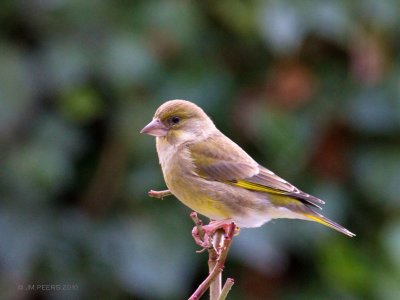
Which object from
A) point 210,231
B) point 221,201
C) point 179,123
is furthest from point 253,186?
point 210,231

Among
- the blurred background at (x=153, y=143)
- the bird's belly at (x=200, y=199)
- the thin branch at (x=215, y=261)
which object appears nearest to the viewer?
the thin branch at (x=215, y=261)

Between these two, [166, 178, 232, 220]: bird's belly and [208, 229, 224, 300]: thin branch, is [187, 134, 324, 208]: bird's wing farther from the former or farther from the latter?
[208, 229, 224, 300]: thin branch

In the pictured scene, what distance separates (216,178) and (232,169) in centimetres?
7

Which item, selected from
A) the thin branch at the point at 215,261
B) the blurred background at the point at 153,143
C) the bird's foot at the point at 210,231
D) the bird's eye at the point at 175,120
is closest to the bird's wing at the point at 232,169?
the bird's eye at the point at 175,120

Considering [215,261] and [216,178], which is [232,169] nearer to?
[216,178]

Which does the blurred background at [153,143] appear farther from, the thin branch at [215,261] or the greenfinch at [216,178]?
the thin branch at [215,261]

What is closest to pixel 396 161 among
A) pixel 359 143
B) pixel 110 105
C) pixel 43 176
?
pixel 359 143

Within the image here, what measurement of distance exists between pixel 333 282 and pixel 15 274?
1588 millimetres

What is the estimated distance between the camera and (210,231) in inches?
110

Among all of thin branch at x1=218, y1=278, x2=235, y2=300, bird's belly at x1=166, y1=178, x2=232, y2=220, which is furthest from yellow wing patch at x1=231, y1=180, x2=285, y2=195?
thin branch at x1=218, y1=278, x2=235, y2=300

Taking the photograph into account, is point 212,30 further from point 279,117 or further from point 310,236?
point 310,236

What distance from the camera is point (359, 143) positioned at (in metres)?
4.73

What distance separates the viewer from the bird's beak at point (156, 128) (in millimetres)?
3184

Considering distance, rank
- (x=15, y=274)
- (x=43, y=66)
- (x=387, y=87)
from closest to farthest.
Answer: (x=15, y=274) → (x=43, y=66) → (x=387, y=87)
